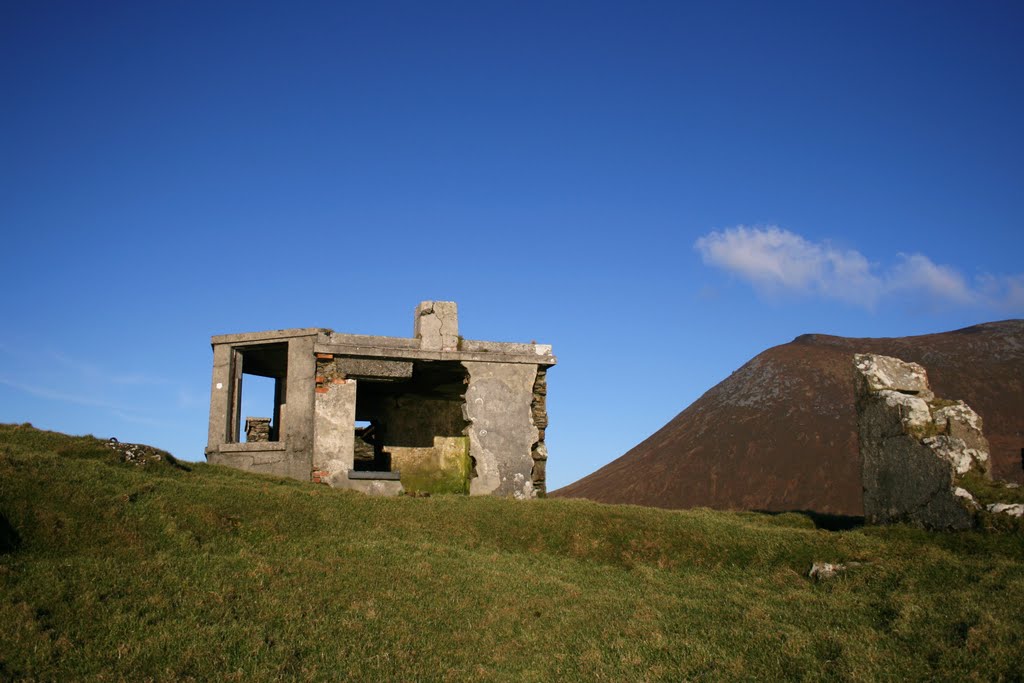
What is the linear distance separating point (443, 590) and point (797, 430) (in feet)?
38.8

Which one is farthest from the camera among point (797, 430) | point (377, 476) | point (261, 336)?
point (797, 430)

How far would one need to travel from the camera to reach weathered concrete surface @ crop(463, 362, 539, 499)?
53.9 ft

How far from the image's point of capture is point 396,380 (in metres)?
17.2

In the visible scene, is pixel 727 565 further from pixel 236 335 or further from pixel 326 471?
pixel 236 335

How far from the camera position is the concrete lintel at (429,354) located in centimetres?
1652

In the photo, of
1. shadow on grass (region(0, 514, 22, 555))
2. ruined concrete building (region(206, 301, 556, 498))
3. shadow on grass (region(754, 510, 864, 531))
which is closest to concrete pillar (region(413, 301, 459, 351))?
ruined concrete building (region(206, 301, 556, 498))

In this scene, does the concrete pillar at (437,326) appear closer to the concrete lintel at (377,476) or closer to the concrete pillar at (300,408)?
the concrete pillar at (300,408)

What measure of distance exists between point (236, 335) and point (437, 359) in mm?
4138

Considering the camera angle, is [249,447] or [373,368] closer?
[249,447]

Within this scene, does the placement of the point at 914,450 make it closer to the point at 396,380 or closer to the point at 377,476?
the point at 377,476

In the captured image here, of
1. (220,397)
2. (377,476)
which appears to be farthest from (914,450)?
(220,397)

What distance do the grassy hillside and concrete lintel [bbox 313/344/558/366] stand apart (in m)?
4.13

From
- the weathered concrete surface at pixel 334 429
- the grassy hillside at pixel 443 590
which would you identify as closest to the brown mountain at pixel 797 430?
the grassy hillside at pixel 443 590

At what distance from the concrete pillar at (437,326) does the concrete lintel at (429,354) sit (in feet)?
0.65
